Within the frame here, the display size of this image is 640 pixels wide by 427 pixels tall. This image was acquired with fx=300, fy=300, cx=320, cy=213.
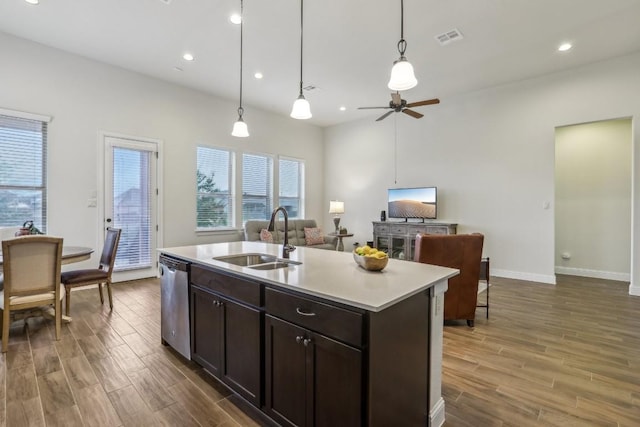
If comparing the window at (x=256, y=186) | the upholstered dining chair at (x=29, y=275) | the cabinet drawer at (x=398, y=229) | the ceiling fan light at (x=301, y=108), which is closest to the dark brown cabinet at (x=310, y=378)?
the ceiling fan light at (x=301, y=108)

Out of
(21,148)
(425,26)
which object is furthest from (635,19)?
(21,148)

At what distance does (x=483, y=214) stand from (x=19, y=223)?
7340mm

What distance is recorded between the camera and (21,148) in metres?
4.06

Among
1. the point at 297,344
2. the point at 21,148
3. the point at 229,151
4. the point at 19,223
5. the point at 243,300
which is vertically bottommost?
the point at 297,344

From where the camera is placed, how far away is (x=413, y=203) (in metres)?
6.35

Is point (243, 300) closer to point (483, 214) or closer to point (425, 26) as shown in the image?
point (425, 26)

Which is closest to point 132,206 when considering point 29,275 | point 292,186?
point 29,275

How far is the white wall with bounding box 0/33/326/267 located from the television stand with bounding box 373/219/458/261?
3390 mm

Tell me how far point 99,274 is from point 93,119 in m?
2.53

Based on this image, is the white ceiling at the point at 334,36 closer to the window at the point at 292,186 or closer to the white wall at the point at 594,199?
the white wall at the point at 594,199

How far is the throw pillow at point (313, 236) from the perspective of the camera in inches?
249

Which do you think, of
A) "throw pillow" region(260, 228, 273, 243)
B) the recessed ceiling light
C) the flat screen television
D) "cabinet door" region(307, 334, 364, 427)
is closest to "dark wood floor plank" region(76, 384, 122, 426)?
"cabinet door" region(307, 334, 364, 427)

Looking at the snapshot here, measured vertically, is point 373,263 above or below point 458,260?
above

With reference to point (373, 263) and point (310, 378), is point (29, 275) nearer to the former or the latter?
point (310, 378)
